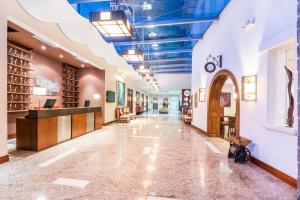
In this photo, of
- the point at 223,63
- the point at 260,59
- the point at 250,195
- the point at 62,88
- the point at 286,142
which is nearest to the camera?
the point at 250,195

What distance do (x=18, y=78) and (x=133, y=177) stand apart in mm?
5931

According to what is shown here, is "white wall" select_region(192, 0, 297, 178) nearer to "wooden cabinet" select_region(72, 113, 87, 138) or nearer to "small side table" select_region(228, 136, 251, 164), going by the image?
"small side table" select_region(228, 136, 251, 164)

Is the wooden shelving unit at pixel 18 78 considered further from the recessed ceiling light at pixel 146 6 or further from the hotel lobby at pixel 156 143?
the recessed ceiling light at pixel 146 6

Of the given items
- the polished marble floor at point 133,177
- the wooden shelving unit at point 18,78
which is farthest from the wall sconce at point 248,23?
the wooden shelving unit at point 18,78

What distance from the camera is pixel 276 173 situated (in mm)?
3721

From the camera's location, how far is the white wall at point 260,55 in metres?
3.49

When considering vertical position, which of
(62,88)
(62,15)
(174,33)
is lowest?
(62,88)

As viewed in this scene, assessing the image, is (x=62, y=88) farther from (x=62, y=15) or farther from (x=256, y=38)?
(x=256, y=38)

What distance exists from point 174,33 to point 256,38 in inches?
298

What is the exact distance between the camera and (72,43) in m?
7.27

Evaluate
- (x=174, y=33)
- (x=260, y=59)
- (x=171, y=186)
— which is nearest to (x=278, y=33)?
(x=260, y=59)

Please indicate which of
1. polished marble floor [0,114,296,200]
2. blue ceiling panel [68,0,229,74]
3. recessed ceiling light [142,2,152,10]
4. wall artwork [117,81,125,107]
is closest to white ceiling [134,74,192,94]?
wall artwork [117,81,125,107]

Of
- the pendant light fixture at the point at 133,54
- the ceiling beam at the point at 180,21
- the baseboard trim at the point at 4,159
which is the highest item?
the ceiling beam at the point at 180,21

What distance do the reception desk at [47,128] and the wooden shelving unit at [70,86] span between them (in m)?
2.86
